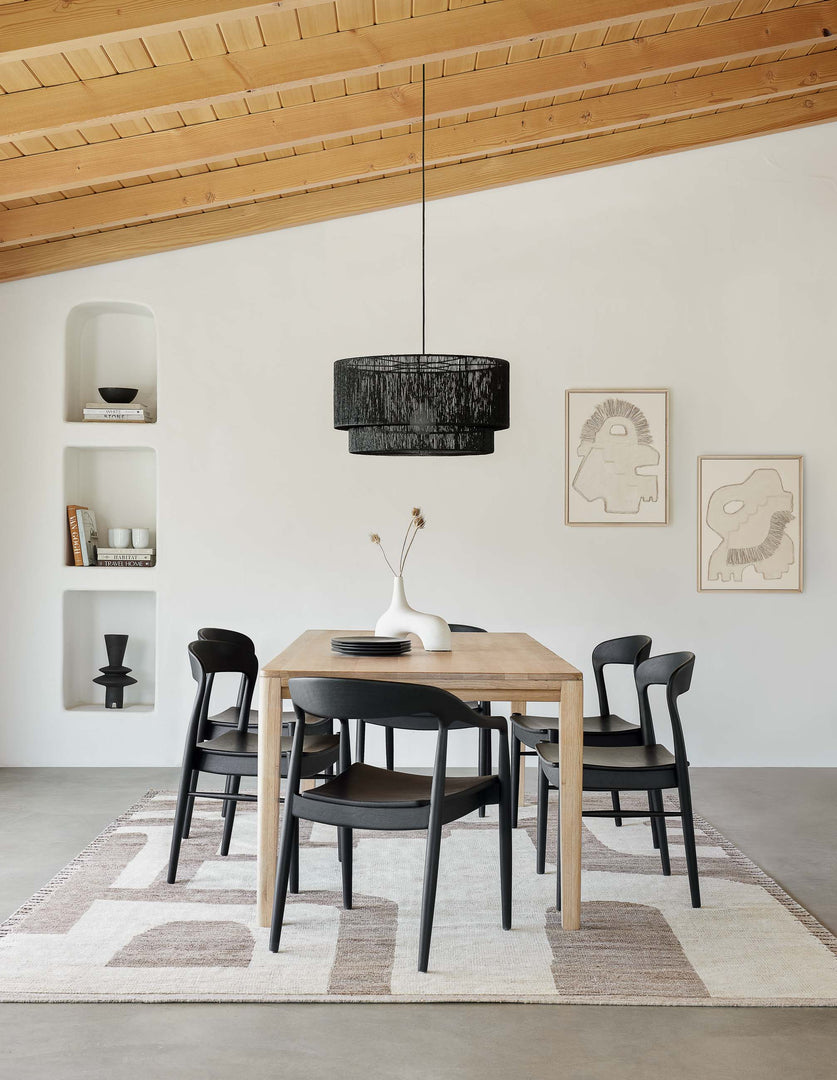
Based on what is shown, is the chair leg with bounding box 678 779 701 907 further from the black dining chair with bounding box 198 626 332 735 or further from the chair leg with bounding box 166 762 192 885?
the chair leg with bounding box 166 762 192 885

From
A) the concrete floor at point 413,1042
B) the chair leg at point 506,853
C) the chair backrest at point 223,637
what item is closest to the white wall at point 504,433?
the chair backrest at point 223,637

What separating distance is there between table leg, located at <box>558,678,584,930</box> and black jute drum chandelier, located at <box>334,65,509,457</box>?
1035mm

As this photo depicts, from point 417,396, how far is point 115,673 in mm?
2895

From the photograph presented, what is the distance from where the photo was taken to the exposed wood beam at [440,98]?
4.66 metres

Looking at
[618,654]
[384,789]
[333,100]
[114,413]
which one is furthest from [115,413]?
[384,789]

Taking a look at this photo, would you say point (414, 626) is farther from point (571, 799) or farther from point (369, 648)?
point (571, 799)

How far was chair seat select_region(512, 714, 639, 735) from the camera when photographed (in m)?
4.20

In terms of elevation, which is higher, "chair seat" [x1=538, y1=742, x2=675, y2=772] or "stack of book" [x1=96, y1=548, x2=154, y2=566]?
"stack of book" [x1=96, y1=548, x2=154, y2=566]

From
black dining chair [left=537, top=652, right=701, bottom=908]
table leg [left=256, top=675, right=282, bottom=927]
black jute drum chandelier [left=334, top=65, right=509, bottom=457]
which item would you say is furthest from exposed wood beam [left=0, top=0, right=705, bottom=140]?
black dining chair [left=537, top=652, right=701, bottom=908]

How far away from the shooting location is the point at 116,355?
6.04 metres

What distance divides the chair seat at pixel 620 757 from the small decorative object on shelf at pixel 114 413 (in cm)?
315

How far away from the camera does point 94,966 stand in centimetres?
292

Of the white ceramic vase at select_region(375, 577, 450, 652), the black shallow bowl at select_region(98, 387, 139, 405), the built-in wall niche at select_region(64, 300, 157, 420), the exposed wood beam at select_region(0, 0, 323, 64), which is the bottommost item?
the white ceramic vase at select_region(375, 577, 450, 652)

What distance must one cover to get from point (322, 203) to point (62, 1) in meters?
2.40
